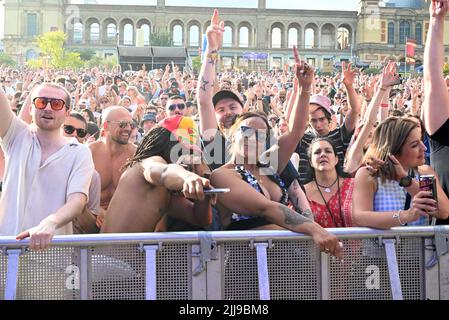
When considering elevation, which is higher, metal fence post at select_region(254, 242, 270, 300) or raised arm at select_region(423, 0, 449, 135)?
raised arm at select_region(423, 0, 449, 135)

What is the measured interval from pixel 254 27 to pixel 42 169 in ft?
253

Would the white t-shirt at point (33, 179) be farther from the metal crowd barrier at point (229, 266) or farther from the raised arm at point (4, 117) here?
the metal crowd barrier at point (229, 266)

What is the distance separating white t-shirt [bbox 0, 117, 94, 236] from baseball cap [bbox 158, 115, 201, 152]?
46 cm

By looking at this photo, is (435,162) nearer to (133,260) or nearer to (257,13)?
(133,260)

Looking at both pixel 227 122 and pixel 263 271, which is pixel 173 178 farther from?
pixel 227 122

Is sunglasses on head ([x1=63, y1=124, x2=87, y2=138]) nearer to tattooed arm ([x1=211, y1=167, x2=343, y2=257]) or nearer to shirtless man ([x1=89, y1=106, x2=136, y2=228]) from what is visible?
shirtless man ([x1=89, y1=106, x2=136, y2=228])

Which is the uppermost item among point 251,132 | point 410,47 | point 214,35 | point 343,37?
point 343,37

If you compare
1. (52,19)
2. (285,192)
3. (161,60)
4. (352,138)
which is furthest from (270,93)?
(52,19)

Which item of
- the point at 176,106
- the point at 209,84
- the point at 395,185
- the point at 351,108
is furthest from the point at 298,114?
the point at 176,106

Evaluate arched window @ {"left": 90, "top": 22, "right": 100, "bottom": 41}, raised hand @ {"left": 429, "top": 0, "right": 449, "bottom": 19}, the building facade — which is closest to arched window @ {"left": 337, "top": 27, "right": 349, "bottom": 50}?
the building facade

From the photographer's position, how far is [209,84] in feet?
15.6

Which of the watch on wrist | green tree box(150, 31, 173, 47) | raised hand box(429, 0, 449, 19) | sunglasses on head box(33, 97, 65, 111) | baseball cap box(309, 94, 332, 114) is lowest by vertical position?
the watch on wrist

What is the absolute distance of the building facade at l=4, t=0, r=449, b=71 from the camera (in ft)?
250

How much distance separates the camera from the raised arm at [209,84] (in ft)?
14.9
